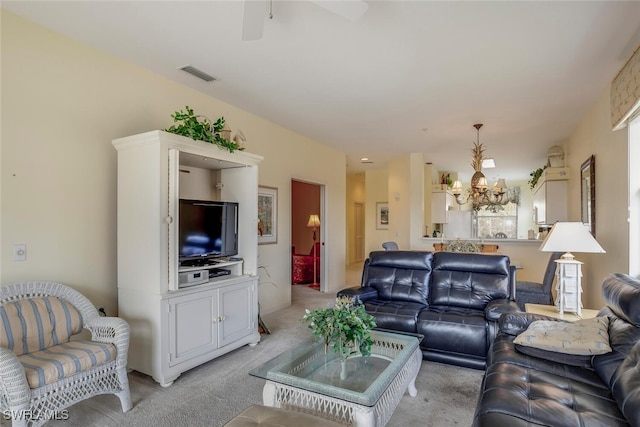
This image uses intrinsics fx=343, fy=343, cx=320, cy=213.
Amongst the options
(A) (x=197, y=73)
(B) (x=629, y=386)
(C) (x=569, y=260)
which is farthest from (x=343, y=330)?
(A) (x=197, y=73)

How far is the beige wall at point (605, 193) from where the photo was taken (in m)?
3.04

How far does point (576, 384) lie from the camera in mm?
1799

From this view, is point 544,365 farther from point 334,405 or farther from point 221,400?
point 221,400

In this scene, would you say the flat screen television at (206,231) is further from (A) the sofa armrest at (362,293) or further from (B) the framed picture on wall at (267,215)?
(A) the sofa armrest at (362,293)

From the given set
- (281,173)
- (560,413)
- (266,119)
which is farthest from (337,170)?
(560,413)

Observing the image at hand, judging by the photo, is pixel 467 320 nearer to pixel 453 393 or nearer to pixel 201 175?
pixel 453 393

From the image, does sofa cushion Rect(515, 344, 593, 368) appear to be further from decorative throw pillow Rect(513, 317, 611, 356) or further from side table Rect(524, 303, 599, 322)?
side table Rect(524, 303, 599, 322)

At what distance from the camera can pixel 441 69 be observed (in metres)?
3.12

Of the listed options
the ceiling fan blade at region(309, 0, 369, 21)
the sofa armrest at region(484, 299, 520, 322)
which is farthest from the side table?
the ceiling fan blade at region(309, 0, 369, 21)

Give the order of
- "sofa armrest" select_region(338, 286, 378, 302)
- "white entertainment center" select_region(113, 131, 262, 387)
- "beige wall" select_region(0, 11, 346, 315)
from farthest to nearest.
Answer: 1. "sofa armrest" select_region(338, 286, 378, 302)
2. "white entertainment center" select_region(113, 131, 262, 387)
3. "beige wall" select_region(0, 11, 346, 315)

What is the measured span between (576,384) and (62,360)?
9.54 ft

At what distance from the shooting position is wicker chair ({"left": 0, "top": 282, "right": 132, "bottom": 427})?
1867 mm

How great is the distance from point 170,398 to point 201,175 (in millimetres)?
2238

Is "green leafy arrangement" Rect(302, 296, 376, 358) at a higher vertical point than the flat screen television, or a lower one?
lower
